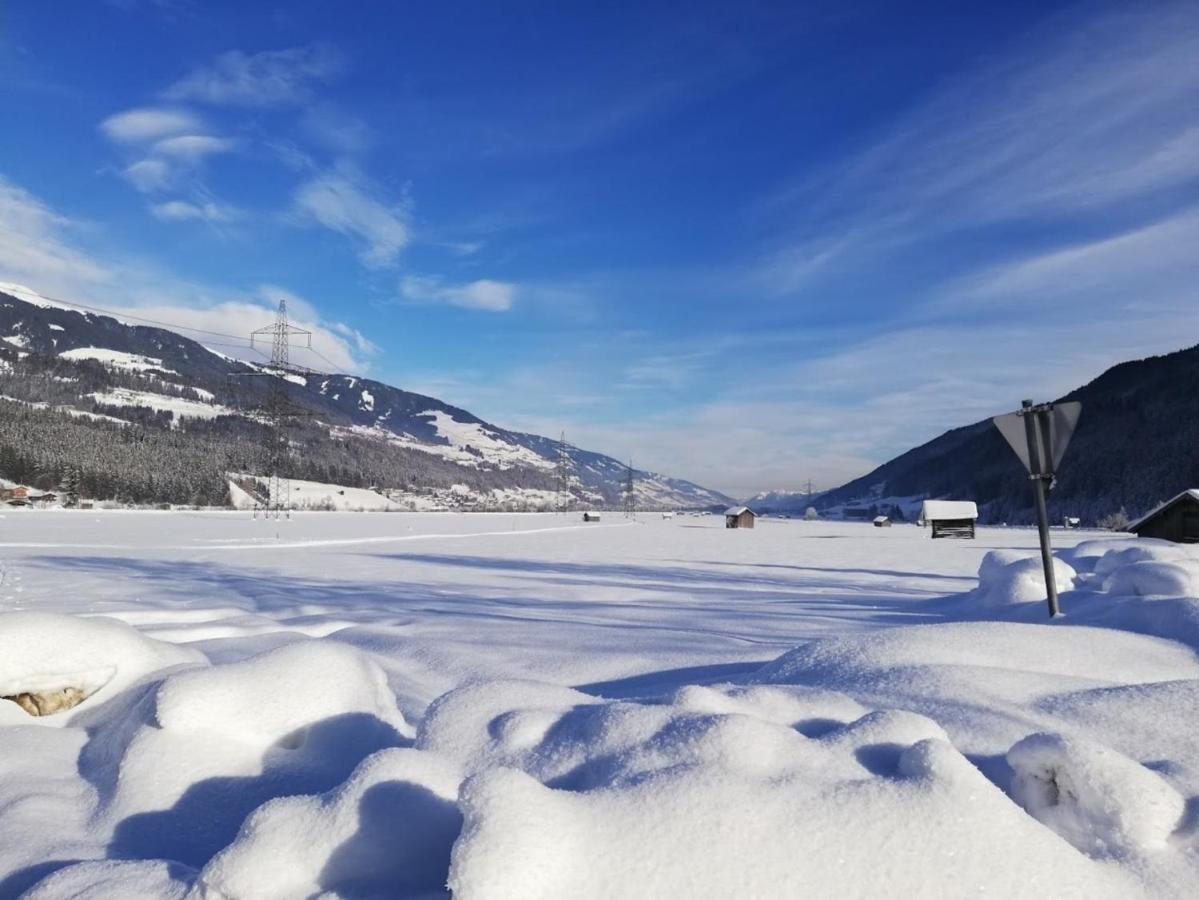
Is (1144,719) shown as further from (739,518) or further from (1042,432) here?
(739,518)

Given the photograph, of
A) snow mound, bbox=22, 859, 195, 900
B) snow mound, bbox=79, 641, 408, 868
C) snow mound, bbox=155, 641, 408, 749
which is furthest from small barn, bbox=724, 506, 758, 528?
snow mound, bbox=22, 859, 195, 900

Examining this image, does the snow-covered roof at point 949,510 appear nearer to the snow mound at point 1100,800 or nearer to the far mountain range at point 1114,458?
the snow mound at point 1100,800

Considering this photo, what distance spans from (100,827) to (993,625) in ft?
17.2

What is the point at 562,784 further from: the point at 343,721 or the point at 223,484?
the point at 223,484

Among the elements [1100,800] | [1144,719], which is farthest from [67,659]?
[1144,719]

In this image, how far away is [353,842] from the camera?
6.93 ft

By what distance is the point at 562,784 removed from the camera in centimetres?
247

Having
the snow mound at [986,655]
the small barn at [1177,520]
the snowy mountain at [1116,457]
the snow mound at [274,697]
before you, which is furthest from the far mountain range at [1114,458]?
the snow mound at [274,697]

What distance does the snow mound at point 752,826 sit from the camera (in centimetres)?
182

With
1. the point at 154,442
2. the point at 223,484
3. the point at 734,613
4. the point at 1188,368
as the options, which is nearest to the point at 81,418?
the point at 154,442

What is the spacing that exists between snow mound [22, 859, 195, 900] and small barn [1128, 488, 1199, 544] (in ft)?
93.5

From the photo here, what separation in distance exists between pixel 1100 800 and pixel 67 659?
5334 mm

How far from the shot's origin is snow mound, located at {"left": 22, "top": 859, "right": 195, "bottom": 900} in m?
2.06

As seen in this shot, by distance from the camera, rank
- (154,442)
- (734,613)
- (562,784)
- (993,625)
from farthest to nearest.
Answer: (154,442)
(734,613)
(993,625)
(562,784)
